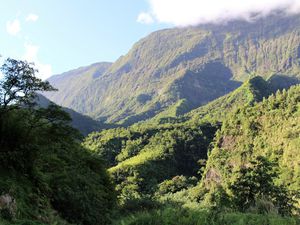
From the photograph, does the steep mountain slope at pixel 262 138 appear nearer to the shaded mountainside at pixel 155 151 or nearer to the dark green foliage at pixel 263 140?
the dark green foliage at pixel 263 140

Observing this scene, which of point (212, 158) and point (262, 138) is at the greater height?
point (262, 138)

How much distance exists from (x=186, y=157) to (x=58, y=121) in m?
150

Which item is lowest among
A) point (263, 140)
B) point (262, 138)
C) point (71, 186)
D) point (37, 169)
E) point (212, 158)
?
point (212, 158)

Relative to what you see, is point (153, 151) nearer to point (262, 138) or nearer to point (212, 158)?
point (212, 158)

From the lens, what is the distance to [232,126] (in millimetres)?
126750

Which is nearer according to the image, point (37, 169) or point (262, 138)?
point (37, 169)

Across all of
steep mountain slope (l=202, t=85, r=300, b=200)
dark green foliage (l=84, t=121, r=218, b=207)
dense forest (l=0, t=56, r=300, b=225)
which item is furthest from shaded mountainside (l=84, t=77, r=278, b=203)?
dense forest (l=0, t=56, r=300, b=225)

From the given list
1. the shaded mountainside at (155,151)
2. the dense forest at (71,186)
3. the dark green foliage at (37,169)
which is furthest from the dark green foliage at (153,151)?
the dark green foliage at (37,169)

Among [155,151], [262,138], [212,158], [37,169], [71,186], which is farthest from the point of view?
[155,151]

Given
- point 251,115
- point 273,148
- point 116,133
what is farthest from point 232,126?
point 116,133

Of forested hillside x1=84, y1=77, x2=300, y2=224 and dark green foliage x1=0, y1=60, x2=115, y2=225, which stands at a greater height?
dark green foliage x1=0, y1=60, x2=115, y2=225

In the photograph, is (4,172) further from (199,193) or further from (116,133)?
(116,133)

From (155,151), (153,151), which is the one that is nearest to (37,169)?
(155,151)

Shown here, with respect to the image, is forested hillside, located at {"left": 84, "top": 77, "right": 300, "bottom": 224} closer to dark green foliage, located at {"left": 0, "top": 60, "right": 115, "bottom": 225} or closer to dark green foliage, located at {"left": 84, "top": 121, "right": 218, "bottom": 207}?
dark green foliage, located at {"left": 84, "top": 121, "right": 218, "bottom": 207}
